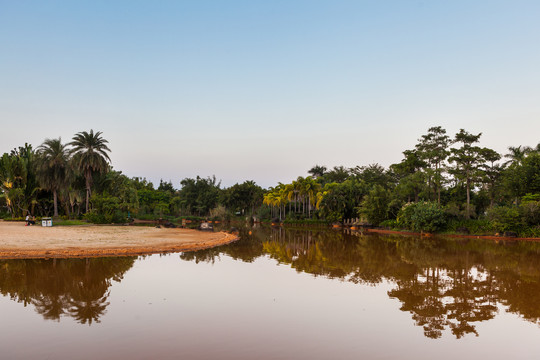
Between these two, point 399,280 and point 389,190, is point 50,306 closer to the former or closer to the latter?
point 399,280

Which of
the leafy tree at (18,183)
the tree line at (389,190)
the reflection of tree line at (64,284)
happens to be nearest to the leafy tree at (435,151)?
the tree line at (389,190)

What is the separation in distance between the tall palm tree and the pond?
3444cm

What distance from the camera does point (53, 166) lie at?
46.5m

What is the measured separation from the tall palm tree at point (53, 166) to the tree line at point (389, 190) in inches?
4.6

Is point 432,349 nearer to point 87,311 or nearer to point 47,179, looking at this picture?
point 87,311

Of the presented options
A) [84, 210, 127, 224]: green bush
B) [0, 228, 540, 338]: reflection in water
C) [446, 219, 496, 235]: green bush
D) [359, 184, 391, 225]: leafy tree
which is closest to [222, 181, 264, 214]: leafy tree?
[84, 210, 127, 224]: green bush

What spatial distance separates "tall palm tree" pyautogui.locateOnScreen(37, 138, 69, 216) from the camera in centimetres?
4569

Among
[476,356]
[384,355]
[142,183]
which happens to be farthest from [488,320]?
[142,183]

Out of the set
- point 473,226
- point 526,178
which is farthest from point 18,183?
point 526,178

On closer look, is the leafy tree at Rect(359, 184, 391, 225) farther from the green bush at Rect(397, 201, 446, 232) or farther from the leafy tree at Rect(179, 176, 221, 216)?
the leafy tree at Rect(179, 176, 221, 216)

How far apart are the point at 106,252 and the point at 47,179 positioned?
3382cm

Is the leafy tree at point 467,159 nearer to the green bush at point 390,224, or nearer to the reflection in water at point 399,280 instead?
the green bush at point 390,224

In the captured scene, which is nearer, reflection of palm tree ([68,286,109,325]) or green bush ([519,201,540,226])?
reflection of palm tree ([68,286,109,325])

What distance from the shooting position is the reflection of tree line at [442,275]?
982cm
